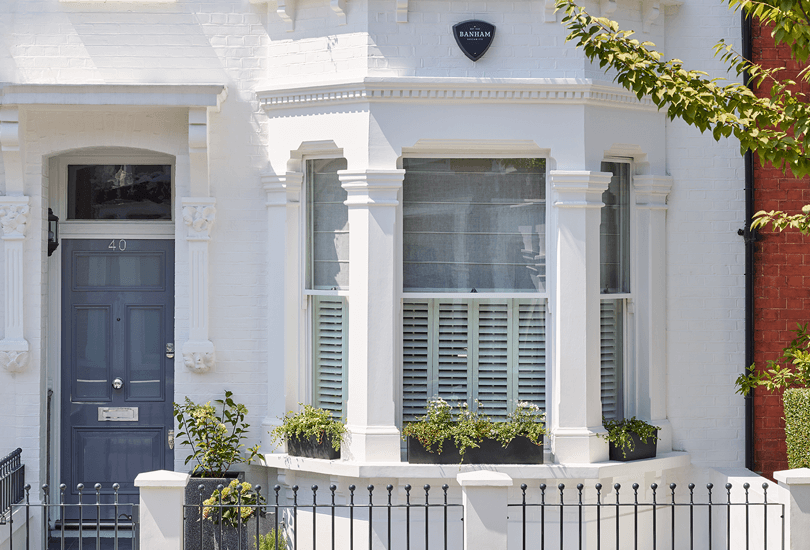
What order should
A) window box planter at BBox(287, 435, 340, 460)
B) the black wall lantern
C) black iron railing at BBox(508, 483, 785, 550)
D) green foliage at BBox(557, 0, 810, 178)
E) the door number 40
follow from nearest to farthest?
1. green foliage at BBox(557, 0, 810, 178)
2. black iron railing at BBox(508, 483, 785, 550)
3. window box planter at BBox(287, 435, 340, 460)
4. the black wall lantern
5. the door number 40

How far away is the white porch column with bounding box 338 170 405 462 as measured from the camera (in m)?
6.80

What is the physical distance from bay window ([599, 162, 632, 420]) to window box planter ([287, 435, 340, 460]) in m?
2.34

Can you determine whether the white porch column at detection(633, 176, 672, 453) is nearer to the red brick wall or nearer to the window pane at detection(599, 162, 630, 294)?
the window pane at detection(599, 162, 630, 294)

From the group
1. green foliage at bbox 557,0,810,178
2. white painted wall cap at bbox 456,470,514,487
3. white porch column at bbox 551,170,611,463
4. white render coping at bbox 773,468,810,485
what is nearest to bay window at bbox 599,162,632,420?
white porch column at bbox 551,170,611,463

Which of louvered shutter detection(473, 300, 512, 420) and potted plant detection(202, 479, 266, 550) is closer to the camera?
potted plant detection(202, 479, 266, 550)

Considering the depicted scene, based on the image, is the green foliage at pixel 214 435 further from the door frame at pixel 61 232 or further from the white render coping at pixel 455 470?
the door frame at pixel 61 232

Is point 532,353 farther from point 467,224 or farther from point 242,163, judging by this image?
point 242,163

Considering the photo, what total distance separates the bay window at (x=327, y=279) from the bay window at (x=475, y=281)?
54 cm

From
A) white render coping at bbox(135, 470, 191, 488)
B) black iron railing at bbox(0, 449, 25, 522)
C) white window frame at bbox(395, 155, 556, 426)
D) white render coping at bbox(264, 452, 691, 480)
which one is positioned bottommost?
black iron railing at bbox(0, 449, 25, 522)

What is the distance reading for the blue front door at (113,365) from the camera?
7723 millimetres

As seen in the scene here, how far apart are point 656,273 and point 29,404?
5.41 meters

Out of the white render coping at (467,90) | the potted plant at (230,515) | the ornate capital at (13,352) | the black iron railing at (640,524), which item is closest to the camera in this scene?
the potted plant at (230,515)

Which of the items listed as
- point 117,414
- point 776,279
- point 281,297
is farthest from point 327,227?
point 776,279

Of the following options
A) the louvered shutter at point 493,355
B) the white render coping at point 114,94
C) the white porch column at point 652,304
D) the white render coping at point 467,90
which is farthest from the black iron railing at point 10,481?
the white porch column at point 652,304
